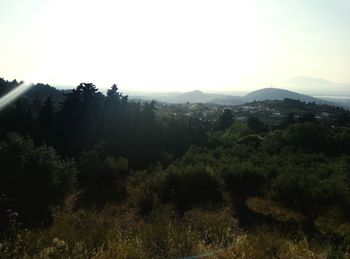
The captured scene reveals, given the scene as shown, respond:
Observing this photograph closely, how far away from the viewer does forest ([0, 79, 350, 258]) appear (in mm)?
6180

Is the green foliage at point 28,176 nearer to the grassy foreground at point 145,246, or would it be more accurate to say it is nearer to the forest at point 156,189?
the forest at point 156,189

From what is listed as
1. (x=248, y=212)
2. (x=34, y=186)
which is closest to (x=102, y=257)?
(x=34, y=186)

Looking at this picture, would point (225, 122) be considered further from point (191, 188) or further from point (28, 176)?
point (28, 176)

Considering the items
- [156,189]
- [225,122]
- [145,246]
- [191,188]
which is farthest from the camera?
[225,122]

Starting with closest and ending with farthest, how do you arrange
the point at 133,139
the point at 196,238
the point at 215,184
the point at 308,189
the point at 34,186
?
the point at 196,238 < the point at 34,186 < the point at 308,189 < the point at 215,184 < the point at 133,139

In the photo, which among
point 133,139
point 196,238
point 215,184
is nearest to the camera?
point 196,238

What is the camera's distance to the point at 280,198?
82.2ft

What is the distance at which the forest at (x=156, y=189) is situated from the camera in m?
6.18

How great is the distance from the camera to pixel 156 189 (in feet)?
92.4

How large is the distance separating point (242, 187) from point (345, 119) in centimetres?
6749

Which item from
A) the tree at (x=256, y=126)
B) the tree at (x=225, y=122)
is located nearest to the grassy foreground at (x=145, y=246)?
the tree at (x=256, y=126)

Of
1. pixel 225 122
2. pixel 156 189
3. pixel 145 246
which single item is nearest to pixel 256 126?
pixel 225 122

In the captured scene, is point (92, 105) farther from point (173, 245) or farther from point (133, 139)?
point (173, 245)

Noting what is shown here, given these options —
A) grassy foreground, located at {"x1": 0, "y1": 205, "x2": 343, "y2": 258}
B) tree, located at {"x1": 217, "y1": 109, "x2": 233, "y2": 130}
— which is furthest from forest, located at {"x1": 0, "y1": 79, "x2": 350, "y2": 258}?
tree, located at {"x1": 217, "y1": 109, "x2": 233, "y2": 130}
